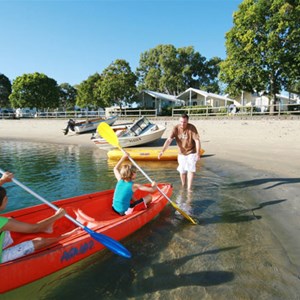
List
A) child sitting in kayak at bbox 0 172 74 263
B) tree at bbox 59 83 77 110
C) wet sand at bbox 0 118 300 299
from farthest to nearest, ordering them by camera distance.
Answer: tree at bbox 59 83 77 110 < wet sand at bbox 0 118 300 299 < child sitting in kayak at bbox 0 172 74 263

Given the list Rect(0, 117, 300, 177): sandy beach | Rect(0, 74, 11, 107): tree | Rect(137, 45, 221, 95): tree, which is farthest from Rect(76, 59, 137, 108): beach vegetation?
Rect(0, 74, 11, 107): tree

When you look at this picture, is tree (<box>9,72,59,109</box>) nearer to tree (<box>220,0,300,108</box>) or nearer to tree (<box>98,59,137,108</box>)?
tree (<box>98,59,137,108</box>)

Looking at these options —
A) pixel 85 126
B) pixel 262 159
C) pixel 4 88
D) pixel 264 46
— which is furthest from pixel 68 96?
pixel 262 159

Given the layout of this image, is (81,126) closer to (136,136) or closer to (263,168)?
(136,136)

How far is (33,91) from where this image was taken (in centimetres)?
4597

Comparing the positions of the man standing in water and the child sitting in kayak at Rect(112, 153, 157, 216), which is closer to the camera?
the child sitting in kayak at Rect(112, 153, 157, 216)

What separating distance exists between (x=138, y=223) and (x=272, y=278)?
2.29m

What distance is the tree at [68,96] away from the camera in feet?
238

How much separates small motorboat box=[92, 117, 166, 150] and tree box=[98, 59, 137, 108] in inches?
841

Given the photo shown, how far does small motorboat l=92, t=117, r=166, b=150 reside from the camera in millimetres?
15976

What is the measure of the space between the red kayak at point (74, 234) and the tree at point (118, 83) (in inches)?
1251

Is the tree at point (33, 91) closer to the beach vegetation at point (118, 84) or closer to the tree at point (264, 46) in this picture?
the beach vegetation at point (118, 84)

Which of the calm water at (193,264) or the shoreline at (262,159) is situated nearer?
the calm water at (193,264)

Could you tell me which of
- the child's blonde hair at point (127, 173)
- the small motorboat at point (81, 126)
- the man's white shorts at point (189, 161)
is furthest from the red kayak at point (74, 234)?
the small motorboat at point (81, 126)
